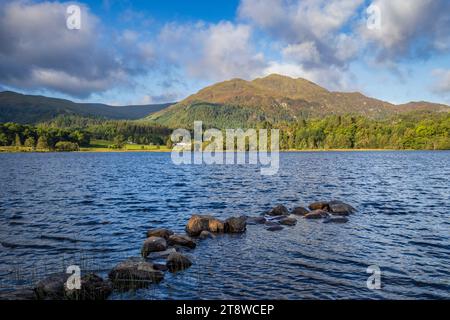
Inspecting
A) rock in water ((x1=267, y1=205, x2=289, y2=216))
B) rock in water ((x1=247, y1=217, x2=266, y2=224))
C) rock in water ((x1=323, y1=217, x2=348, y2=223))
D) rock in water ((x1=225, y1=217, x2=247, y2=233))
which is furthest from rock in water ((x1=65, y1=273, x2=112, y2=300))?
rock in water ((x1=267, y1=205, x2=289, y2=216))

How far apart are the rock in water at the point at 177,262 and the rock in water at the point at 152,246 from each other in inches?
99.8

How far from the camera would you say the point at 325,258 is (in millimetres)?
20500

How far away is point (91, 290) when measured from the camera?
589 inches

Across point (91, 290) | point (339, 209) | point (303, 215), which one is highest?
point (339, 209)

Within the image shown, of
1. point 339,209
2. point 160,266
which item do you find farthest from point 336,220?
point 160,266

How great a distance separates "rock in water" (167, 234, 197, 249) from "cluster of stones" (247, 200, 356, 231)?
23.4ft

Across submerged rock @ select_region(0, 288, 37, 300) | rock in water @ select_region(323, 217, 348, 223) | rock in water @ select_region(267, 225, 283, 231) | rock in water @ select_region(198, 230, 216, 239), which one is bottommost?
rock in water @ select_region(198, 230, 216, 239)

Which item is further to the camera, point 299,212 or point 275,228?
point 299,212

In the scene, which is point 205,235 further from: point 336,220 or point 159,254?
point 336,220

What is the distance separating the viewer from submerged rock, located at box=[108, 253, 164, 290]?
1638cm

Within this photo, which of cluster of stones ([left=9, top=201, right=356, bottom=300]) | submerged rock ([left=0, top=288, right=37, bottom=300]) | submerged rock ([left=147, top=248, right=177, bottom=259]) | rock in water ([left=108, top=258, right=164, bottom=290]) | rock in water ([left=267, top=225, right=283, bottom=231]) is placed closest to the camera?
submerged rock ([left=0, top=288, right=37, bottom=300])

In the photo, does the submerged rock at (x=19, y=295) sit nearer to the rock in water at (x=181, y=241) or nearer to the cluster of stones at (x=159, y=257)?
the cluster of stones at (x=159, y=257)

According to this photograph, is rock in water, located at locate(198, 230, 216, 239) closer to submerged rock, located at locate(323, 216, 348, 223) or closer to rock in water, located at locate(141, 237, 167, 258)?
rock in water, located at locate(141, 237, 167, 258)
